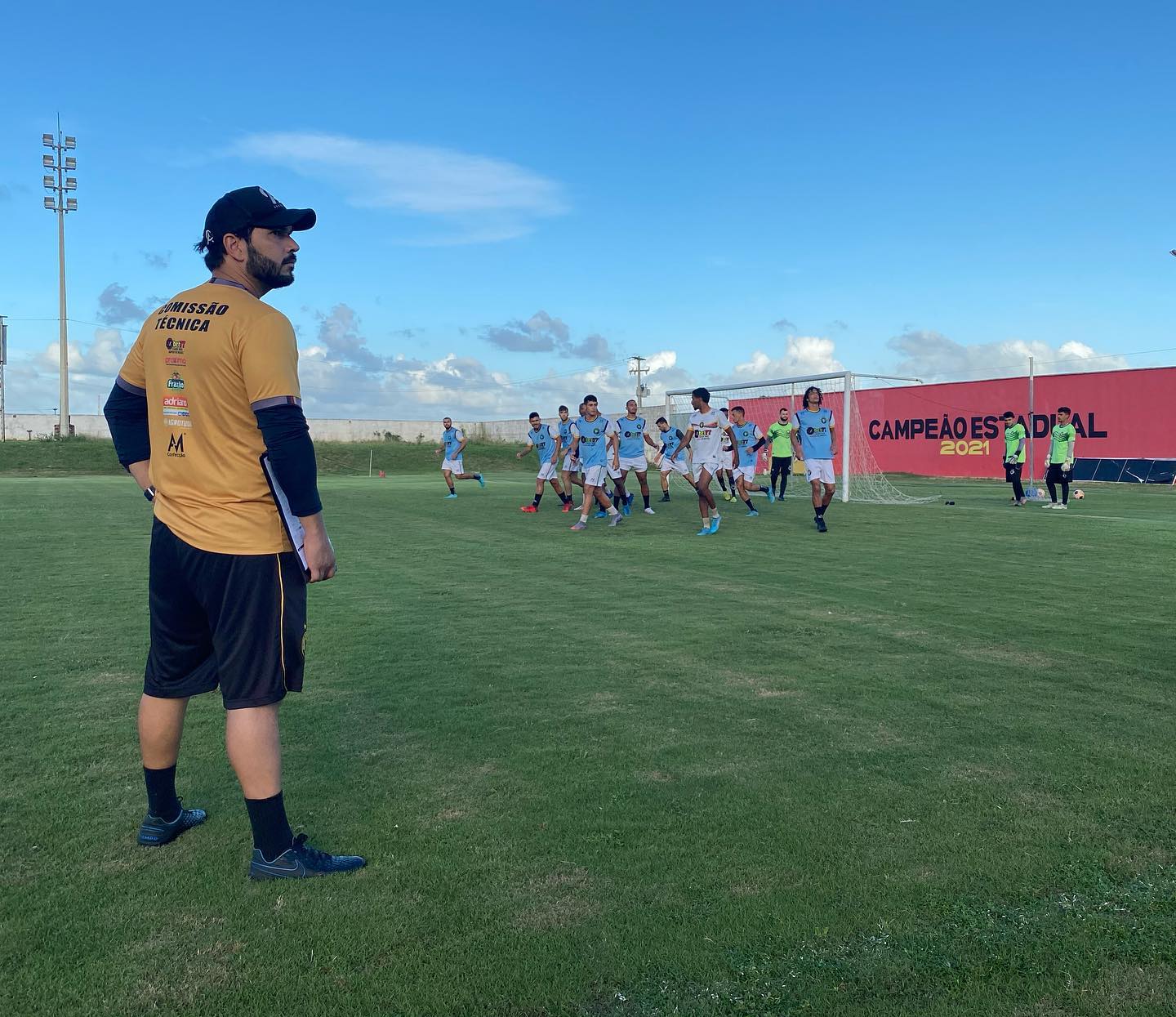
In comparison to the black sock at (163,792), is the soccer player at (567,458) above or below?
above

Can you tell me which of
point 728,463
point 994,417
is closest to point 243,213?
point 728,463

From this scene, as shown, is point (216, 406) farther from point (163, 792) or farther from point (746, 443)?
point (746, 443)

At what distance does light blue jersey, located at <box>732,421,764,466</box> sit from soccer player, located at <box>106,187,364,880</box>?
56.2 feet

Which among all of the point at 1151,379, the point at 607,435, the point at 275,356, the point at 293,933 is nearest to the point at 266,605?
the point at 275,356

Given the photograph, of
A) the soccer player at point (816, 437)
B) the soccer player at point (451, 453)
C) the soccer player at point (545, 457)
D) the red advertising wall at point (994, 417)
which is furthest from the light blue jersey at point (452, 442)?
the red advertising wall at point (994, 417)

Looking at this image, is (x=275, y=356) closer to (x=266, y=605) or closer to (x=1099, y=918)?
(x=266, y=605)

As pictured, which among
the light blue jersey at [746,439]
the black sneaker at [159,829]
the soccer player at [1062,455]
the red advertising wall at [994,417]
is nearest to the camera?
the black sneaker at [159,829]

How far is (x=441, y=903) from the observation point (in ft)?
9.64

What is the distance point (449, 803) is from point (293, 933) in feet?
3.33

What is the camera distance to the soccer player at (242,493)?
3057mm

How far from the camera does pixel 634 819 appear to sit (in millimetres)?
3557

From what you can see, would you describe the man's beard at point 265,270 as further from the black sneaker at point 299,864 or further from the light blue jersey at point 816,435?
the light blue jersey at point 816,435

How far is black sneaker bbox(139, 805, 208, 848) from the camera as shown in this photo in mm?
3389

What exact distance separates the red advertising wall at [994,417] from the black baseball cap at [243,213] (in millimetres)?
24632
